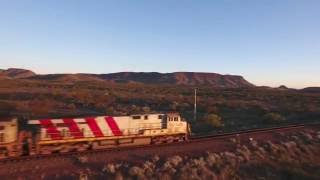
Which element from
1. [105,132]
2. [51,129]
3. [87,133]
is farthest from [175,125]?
[51,129]

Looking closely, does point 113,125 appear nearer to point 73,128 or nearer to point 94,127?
point 94,127

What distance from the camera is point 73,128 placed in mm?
28938

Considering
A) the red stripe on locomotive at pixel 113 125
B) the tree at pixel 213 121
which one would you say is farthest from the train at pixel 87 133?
the tree at pixel 213 121

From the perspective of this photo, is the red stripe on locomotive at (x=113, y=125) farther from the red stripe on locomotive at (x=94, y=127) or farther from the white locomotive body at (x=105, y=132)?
the red stripe on locomotive at (x=94, y=127)

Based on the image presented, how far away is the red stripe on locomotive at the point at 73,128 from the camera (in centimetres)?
2875

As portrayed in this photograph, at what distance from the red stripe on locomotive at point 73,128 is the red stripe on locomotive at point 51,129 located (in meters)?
1.02

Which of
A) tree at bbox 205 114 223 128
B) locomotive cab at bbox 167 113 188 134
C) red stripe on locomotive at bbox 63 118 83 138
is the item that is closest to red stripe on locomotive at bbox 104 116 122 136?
red stripe on locomotive at bbox 63 118 83 138

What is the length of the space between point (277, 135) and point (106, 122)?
2005cm

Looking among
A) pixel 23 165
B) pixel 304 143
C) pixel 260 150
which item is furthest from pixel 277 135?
pixel 23 165

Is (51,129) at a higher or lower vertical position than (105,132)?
higher

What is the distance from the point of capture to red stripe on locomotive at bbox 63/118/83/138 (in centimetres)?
2875

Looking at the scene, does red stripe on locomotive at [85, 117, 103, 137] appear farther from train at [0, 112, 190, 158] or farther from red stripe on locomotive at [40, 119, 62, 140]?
red stripe on locomotive at [40, 119, 62, 140]

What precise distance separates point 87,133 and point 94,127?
2.49ft

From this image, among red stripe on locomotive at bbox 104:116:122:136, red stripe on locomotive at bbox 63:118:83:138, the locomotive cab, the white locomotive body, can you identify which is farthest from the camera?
the locomotive cab
